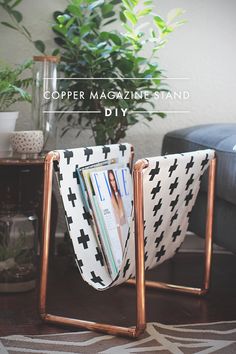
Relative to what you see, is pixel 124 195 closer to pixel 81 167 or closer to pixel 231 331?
pixel 81 167

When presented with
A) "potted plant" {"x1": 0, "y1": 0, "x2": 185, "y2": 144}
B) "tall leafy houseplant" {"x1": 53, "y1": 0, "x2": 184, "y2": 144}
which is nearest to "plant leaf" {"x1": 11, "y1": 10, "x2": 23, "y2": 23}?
"potted plant" {"x1": 0, "y1": 0, "x2": 185, "y2": 144}

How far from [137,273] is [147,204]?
168 millimetres

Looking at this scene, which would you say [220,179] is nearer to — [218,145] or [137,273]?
[218,145]

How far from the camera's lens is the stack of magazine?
1.82 m

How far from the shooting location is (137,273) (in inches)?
65.5

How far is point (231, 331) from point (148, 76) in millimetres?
927

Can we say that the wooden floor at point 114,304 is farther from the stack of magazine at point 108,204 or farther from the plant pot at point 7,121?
the plant pot at point 7,121

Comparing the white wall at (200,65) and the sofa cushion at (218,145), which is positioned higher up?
the white wall at (200,65)

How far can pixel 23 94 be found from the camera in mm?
1999

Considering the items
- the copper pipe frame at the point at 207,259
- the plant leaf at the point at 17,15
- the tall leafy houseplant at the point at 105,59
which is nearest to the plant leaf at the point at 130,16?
the tall leafy houseplant at the point at 105,59

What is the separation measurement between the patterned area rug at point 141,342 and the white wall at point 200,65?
3.29 ft

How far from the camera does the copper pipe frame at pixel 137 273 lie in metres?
1.64

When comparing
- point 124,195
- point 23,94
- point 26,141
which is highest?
point 23,94

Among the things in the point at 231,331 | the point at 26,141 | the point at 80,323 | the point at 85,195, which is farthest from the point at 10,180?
the point at 231,331
